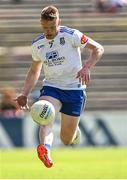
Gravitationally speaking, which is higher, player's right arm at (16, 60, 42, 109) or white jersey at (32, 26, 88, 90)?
white jersey at (32, 26, 88, 90)

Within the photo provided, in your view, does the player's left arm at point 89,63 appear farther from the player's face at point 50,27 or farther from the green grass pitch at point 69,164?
the green grass pitch at point 69,164

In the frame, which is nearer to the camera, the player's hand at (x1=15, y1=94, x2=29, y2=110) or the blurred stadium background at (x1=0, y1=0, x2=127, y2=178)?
the player's hand at (x1=15, y1=94, x2=29, y2=110)

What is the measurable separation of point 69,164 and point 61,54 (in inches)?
182

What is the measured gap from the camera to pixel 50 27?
8.97 meters

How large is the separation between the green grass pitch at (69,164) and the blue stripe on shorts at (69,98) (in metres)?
1.27

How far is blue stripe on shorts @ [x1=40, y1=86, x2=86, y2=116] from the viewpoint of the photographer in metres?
9.41

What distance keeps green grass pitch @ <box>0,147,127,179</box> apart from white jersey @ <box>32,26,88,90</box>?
1.81 meters

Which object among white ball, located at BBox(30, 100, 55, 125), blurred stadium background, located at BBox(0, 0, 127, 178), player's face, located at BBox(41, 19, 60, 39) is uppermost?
player's face, located at BBox(41, 19, 60, 39)

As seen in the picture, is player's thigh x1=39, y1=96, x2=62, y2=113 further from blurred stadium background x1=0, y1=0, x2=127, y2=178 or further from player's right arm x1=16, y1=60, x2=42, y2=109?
blurred stadium background x1=0, y1=0, x2=127, y2=178

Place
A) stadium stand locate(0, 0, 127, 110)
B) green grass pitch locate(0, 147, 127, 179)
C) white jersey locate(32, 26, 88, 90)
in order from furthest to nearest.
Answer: stadium stand locate(0, 0, 127, 110), green grass pitch locate(0, 147, 127, 179), white jersey locate(32, 26, 88, 90)

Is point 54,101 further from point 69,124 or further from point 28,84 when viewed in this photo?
point 69,124

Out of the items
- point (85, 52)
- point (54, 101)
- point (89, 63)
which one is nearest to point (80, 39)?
point (89, 63)

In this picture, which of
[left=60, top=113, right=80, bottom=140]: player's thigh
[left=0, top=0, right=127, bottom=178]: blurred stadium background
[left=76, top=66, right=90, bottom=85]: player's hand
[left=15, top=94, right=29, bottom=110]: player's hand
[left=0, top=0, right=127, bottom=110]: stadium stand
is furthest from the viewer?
[left=0, top=0, right=127, bottom=110]: stadium stand

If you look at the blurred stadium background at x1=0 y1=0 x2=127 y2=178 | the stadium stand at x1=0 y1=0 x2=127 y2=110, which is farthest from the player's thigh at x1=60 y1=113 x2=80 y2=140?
the stadium stand at x1=0 y1=0 x2=127 y2=110
